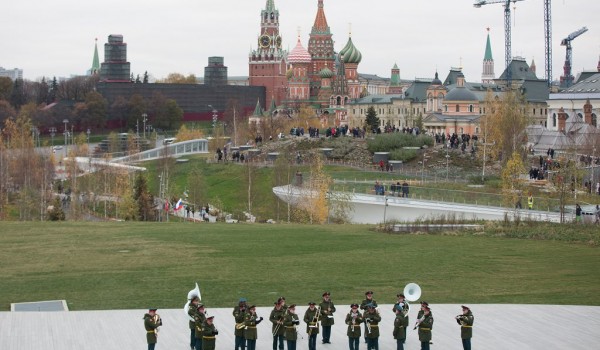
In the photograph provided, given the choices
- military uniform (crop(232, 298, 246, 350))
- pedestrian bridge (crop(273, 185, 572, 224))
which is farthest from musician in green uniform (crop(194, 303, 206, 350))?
pedestrian bridge (crop(273, 185, 572, 224))

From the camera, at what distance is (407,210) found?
52.9 m

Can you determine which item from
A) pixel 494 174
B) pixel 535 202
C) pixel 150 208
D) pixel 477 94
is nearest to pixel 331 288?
pixel 535 202

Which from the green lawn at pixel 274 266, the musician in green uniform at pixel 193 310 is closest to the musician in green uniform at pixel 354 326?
the musician in green uniform at pixel 193 310

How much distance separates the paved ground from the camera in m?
24.4

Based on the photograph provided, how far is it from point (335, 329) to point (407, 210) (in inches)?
1075

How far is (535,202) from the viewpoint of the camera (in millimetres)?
48844

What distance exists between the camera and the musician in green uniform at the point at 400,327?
23.4 m

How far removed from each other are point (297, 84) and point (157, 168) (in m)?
74.9

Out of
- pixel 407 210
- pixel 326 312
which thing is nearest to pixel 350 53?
pixel 407 210

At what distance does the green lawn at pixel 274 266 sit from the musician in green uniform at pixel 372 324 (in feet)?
17.7

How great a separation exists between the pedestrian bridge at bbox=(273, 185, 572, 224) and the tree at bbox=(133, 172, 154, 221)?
23.2ft

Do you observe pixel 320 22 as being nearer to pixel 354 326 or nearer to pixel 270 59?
pixel 270 59

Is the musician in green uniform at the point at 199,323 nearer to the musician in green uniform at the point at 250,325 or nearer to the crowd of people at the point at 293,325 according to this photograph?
the crowd of people at the point at 293,325

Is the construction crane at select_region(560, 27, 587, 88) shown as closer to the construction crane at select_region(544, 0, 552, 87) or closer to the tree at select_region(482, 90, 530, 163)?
the construction crane at select_region(544, 0, 552, 87)
